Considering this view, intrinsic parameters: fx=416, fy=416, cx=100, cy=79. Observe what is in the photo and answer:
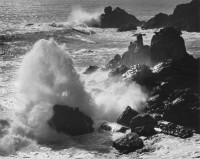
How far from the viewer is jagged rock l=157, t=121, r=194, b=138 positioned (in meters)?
37.3

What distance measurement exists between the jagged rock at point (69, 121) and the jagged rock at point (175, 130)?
692 cm

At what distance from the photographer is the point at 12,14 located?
139625mm

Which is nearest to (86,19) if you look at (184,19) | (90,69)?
(184,19)

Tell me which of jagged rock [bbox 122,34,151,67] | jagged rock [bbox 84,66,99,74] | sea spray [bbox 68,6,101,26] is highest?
sea spray [bbox 68,6,101,26]

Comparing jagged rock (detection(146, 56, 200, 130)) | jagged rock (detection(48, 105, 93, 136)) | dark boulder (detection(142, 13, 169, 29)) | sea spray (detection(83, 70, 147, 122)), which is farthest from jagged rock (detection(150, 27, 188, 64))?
dark boulder (detection(142, 13, 169, 29))

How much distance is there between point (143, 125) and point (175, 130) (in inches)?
116

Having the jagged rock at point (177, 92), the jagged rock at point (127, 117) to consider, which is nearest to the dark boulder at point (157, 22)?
the jagged rock at point (177, 92)

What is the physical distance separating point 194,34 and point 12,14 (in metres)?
69.3

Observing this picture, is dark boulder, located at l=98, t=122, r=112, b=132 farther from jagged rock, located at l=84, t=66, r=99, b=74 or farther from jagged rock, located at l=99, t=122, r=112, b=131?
jagged rock, located at l=84, t=66, r=99, b=74

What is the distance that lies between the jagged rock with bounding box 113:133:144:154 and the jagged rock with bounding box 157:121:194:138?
370 centimetres

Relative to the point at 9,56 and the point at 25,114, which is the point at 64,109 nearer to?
the point at 25,114

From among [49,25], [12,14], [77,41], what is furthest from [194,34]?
[12,14]

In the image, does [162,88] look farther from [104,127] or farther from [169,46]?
[169,46]

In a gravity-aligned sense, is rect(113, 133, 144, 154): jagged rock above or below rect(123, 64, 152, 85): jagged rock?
below
